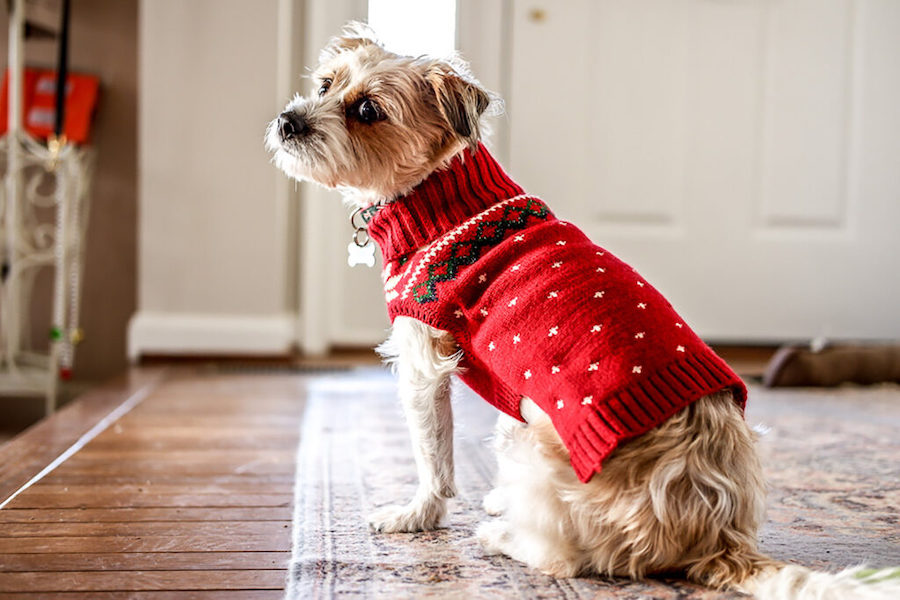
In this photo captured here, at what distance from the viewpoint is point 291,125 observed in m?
1.33

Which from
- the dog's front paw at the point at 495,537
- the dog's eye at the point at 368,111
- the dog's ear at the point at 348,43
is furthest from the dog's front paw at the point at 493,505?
the dog's ear at the point at 348,43

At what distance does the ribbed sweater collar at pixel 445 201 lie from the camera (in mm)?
1294

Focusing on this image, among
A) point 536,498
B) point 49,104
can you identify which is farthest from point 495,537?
point 49,104

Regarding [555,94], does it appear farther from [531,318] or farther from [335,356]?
[531,318]

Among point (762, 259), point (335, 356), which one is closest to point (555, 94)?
point (762, 259)

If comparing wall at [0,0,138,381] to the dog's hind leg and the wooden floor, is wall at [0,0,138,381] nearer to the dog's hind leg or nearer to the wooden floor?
the wooden floor

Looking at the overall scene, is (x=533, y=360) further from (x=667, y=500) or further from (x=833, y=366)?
(x=833, y=366)

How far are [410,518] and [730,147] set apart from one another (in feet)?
8.41

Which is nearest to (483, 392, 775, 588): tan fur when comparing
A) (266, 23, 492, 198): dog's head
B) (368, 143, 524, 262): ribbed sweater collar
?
(368, 143, 524, 262): ribbed sweater collar

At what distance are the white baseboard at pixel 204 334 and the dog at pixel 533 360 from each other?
5.84ft

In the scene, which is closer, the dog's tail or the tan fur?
the dog's tail

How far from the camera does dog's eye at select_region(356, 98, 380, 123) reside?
1.33 meters

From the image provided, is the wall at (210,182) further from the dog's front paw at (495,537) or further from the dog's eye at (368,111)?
the dog's front paw at (495,537)

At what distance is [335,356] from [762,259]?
5.59 ft
